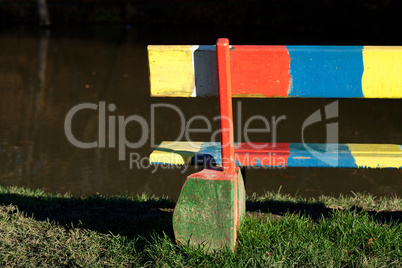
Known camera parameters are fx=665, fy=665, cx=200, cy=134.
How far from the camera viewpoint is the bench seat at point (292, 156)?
310 centimetres

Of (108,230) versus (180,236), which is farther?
(108,230)

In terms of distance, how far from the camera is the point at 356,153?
10.5ft

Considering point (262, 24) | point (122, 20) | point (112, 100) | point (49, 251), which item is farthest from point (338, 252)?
point (122, 20)

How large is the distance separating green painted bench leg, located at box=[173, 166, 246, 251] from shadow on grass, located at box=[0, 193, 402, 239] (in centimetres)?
29

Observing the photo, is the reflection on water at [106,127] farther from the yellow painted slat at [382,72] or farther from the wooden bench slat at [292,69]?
the yellow painted slat at [382,72]

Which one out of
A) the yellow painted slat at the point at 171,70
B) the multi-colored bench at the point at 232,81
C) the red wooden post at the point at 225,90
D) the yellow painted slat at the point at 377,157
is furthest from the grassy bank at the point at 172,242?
the yellow painted slat at the point at 171,70

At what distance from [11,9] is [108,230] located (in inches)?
770

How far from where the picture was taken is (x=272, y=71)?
289 centimetres

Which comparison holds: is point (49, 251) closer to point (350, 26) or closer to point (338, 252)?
point (338, 252)

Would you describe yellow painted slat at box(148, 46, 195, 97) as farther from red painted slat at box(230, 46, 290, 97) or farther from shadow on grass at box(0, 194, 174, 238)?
shadow on grass at box(0, 194, 174, 238)

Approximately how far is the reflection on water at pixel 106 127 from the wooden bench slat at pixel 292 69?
255 centimetres

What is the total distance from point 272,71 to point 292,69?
9 centimetres

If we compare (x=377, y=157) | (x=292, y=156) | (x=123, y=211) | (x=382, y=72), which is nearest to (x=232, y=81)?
(x=292, y=156)

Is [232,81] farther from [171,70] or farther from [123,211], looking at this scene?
[123,211]
